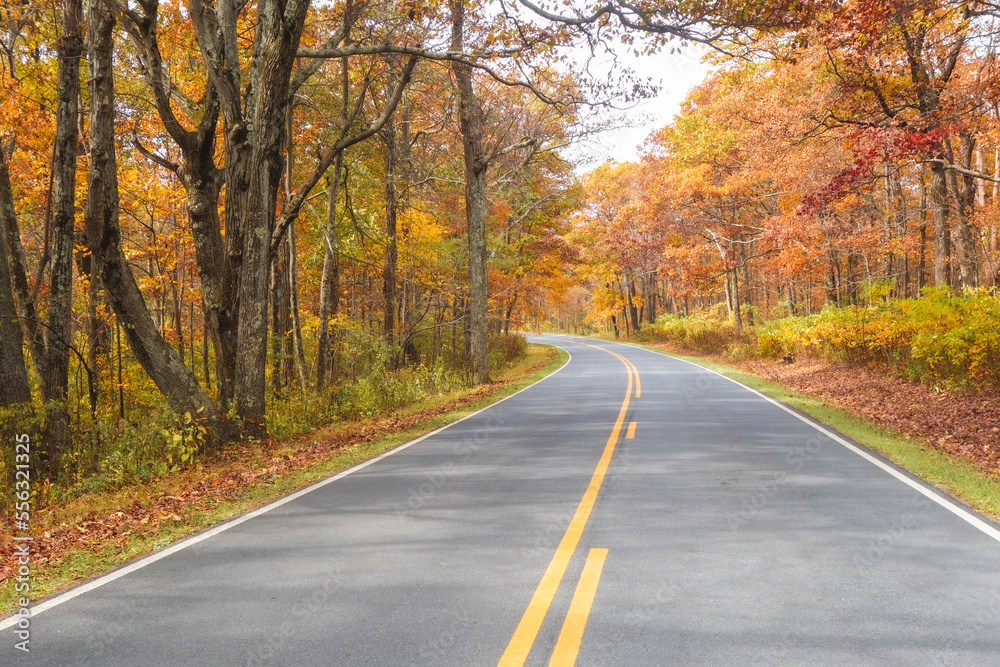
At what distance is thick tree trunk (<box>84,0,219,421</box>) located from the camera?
30.0ft

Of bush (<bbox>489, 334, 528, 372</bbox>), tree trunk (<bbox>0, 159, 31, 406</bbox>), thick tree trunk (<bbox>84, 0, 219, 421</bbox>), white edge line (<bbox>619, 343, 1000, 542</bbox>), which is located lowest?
white edge line (<bbox>619, 343, 1000, 542</bbox>)

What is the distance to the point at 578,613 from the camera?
153 inches

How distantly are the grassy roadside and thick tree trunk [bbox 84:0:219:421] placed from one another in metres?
10.6

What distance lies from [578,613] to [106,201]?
8.89m

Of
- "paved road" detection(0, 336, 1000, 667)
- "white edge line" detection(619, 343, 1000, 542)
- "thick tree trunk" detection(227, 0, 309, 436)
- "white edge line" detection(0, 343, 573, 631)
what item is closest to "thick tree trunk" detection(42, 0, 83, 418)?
"thick tree trunk" detection(227, 0, 309, 436)

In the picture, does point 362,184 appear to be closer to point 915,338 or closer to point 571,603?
point 915,338

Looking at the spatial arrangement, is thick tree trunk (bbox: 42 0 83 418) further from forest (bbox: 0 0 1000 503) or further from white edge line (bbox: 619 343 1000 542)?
white edge line (bbox: 619 343 1000 542)

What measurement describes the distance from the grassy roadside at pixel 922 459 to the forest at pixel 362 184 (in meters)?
3.25

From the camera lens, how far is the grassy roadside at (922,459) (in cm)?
664

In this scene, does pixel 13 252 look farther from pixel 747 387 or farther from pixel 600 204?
pixel 600 204

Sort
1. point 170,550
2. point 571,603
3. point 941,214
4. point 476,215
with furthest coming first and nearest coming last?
point 476,215 < point 941,214 < point 170,550 < point 571,603

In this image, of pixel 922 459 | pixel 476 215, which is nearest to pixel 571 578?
pixel 922 459

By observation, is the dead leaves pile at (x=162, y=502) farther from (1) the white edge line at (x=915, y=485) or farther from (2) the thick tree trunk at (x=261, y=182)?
(1) the white edge line at (x=915, y=485)

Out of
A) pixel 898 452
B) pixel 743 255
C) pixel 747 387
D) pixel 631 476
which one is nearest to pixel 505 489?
pixel 631 476
